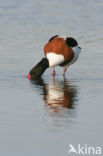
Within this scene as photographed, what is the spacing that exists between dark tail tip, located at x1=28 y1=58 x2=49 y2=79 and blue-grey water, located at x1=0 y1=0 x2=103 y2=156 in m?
0.13

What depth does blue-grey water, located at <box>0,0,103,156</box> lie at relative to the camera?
9648mm

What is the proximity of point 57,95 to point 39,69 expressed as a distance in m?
2.92

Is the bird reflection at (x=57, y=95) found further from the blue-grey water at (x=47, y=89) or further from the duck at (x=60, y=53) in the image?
the duck at (x=60, y=53)

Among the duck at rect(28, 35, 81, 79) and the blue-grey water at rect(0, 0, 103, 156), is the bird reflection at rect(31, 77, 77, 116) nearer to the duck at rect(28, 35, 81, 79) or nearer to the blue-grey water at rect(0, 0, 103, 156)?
the blue-grey water at rect(0, 0, 103, 156)

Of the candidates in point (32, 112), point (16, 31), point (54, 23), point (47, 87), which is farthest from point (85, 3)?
point (32, 112)

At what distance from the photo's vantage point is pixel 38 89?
1367cm

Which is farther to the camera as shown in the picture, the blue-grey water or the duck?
the duck

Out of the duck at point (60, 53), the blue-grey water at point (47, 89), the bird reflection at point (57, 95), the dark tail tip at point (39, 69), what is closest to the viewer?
the blue-grey water at point (47, 89)

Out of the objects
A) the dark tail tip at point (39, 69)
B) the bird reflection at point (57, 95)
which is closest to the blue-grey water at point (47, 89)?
the bird reflection at point (57, 95)

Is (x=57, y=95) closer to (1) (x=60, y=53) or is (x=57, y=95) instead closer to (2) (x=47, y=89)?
(2) (x=47, y=89)

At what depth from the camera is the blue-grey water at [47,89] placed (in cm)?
965

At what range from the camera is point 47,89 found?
13672mm

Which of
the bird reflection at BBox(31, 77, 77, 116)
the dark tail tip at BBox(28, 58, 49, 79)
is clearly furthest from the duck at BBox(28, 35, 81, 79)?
Answer: the bird reflection at BBox(31, 77, 77, 116)

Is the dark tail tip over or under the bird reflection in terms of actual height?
under
